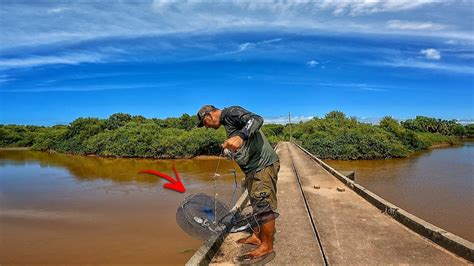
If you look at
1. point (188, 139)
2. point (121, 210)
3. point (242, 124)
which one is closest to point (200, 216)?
point (242, 124)

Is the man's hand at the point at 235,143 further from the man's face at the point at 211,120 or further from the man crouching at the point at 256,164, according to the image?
the man's face at the point at 211,120

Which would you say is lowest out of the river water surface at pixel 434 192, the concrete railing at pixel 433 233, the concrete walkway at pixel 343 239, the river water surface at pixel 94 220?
the river water surface at pixel 94 220

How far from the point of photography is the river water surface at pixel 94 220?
732 centimetres

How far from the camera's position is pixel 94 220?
394 inches

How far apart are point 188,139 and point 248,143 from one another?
25338 mm

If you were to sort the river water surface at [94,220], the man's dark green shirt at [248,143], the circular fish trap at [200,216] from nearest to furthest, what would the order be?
1. the man's dark green shirt at [248,143]
2. the circular fish trap at [200,216]
3. the river water surface at [94,220]

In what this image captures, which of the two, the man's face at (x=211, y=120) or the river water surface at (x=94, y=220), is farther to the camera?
the river water surface at (x=94, y=220)

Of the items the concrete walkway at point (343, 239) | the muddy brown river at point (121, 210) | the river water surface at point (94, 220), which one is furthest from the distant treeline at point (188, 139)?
the concrete walkway at point (343, 239)

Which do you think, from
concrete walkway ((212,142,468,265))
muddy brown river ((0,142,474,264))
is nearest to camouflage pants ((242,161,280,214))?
concrete walkway ((212,142,468,265))

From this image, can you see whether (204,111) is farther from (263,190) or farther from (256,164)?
(263,190)

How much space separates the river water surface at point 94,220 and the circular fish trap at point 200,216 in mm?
2784

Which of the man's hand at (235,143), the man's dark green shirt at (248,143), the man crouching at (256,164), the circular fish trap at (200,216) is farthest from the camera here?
the circular fish trap at (200,216)

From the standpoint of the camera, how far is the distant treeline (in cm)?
2767

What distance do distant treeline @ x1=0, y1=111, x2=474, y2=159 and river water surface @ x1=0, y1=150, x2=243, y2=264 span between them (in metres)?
10.3
